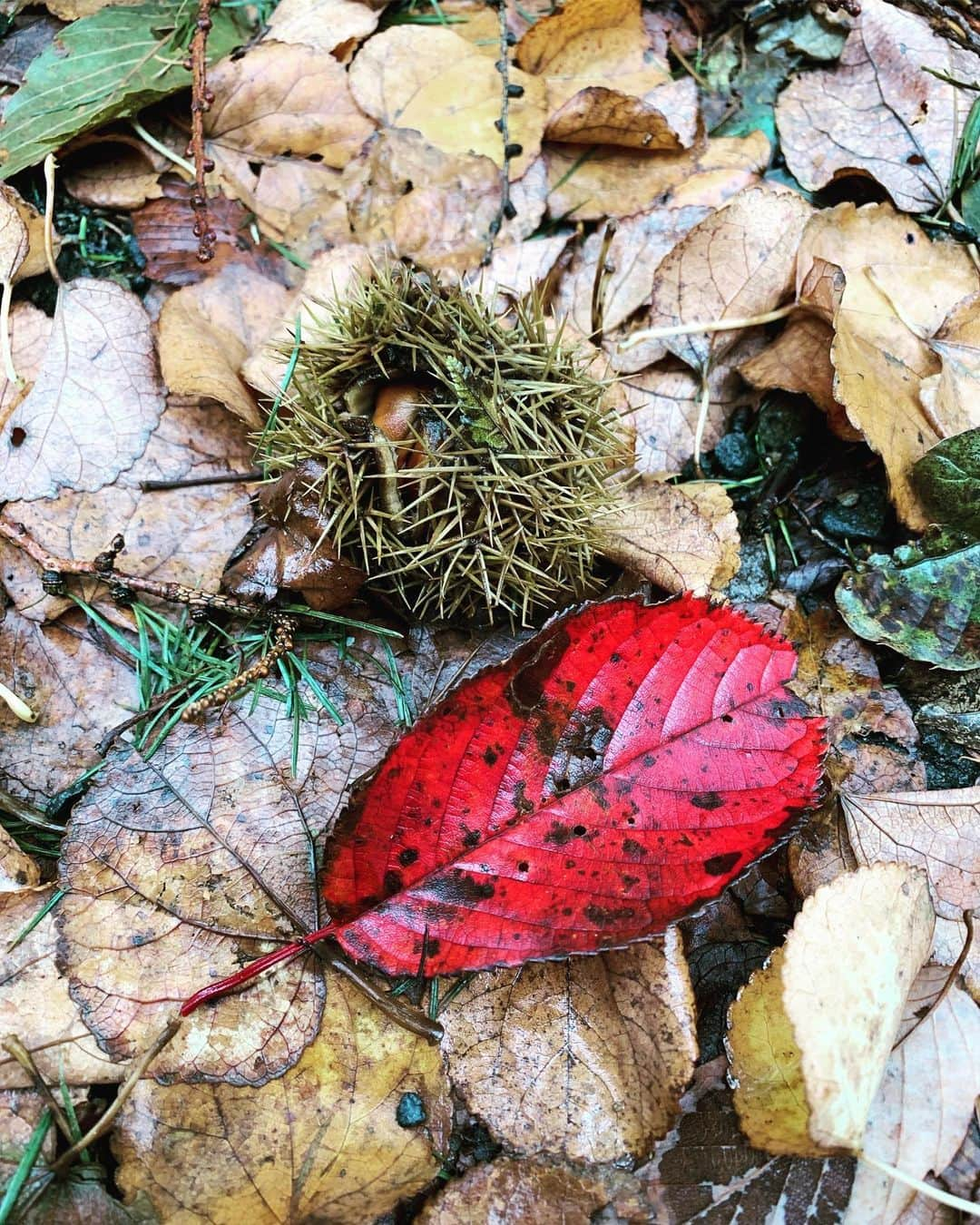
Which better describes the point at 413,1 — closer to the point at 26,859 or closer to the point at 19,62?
the point at 19,62

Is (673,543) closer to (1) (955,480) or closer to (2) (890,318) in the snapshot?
(1) (955,480)

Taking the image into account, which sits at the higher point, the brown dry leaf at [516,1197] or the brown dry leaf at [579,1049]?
the brown dry leaf at [579,1049]

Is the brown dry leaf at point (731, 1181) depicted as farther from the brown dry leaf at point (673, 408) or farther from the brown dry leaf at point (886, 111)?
the brown dry leaf at point (886, 111)

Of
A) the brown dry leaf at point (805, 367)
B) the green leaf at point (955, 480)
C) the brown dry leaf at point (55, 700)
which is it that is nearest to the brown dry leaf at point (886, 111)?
the brown dry leaf at point (805, 367)

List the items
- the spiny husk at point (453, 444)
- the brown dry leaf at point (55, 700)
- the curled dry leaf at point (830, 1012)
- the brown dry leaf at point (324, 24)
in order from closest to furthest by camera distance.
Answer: the curled dry leaf at point (830, 1012), the spiny husk at point (453, 444), the brown dry leaf at point (55, 700), the brown dry leaf at point (324, 24)

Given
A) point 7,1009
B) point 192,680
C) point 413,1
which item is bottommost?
point 7,1009

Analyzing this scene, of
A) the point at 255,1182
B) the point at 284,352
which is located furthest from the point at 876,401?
the point at 255,1182
